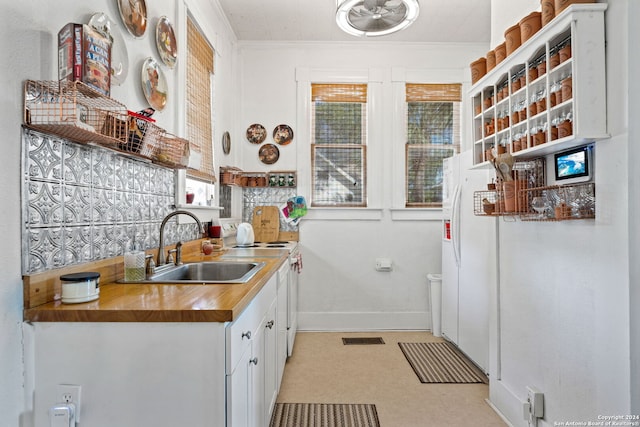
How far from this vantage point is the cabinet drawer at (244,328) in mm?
1189

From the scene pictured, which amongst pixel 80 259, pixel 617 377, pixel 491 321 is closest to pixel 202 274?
pixel 80 259

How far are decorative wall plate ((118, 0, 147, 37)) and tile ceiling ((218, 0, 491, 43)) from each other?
152 cm

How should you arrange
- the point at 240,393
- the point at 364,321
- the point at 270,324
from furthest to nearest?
the point at 364,321 → the point at 270,324 → the point at 240,393

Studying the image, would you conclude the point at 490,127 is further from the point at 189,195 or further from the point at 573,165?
the point at 189,195

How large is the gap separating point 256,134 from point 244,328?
9.61ft

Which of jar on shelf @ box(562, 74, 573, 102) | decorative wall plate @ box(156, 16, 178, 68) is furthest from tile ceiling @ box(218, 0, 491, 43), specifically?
jar on shelf @ box(562, 74, 573, 102)

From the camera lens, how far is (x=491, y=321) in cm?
241

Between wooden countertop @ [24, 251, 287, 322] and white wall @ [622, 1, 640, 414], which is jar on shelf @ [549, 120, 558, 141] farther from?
wooden countertop @ [24, 251, 287, 322]

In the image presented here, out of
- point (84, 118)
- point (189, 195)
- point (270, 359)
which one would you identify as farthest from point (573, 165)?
point (189, 195)

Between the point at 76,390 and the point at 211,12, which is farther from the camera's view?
the point at 211,12

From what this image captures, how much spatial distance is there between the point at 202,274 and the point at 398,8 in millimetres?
1987

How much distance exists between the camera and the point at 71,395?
1156 millimetres

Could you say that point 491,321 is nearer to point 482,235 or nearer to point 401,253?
point 482,235

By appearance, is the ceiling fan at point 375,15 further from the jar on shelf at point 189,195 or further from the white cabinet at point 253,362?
the white cabinet at point 253,362
